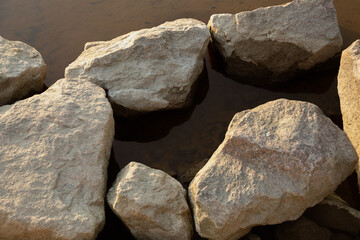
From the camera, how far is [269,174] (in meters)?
2.25

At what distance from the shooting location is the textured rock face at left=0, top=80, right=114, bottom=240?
7.23ft

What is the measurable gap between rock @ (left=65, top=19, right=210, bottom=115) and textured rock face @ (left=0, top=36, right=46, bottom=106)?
331mm

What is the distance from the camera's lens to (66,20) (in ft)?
14.6

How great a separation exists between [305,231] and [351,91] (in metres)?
0.97

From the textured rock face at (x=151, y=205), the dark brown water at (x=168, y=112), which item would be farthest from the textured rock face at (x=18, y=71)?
the textured rock face at (x=151, y=205)

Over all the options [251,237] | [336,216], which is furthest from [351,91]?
[251,237]

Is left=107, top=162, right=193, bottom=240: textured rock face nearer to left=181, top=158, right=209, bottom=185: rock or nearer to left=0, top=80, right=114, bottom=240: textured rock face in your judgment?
left=0, top=80, right=114, bottom=240: textured rock face

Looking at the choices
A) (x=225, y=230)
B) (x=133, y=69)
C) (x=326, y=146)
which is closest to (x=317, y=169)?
(x=326, y=146)

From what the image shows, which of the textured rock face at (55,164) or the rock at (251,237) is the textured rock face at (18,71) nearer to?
the textured rock face at (55,164)

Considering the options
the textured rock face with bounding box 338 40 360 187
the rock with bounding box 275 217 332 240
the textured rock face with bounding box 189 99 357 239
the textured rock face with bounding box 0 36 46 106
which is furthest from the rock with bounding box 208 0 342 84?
the textured rock face with bounding box 0 36 46 106

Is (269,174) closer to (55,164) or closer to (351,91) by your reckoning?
(351,91)

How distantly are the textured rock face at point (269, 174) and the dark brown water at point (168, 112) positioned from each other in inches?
21.5

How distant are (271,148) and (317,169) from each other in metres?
0.27

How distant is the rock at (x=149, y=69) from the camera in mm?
3039
